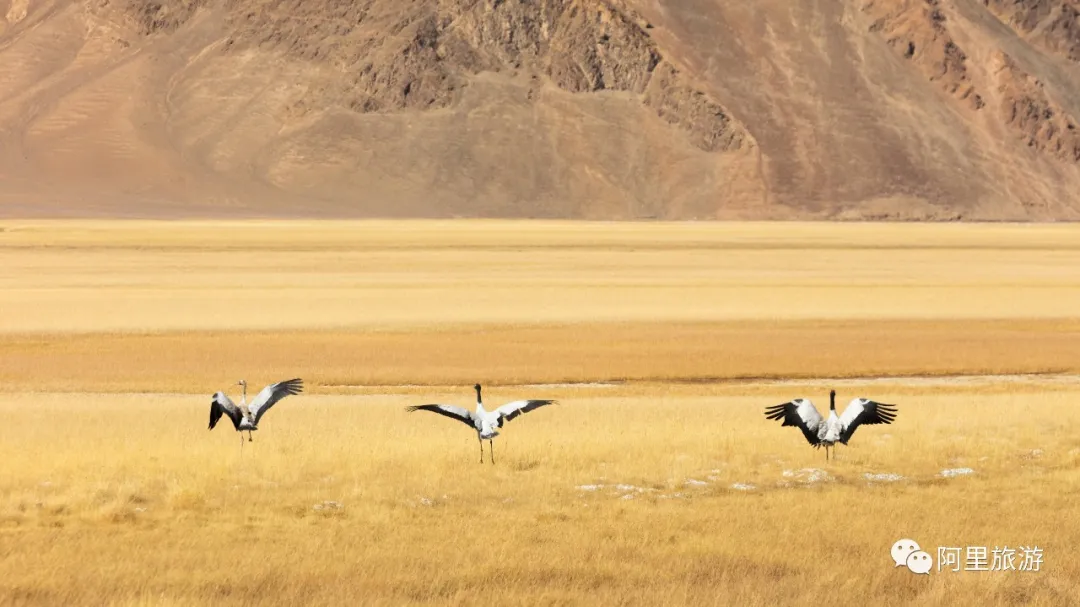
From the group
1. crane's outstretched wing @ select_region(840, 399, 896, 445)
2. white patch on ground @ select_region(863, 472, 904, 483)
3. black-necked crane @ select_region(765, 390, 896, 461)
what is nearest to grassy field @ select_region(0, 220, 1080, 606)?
white patch on ground @ select_region(863, 472, 904, 483)

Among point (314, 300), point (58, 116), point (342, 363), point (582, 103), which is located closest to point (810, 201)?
point (582, 103)

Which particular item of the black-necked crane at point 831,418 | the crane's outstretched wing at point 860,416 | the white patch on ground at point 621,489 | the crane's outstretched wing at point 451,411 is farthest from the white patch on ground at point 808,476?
the crane's outstretched wing at point 451,411

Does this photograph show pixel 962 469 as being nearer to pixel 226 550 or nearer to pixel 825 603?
pixel 825 603

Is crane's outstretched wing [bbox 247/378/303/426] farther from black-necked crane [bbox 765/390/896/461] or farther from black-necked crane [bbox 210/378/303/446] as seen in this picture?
black-necked crane [bbox 765/390/896/461]

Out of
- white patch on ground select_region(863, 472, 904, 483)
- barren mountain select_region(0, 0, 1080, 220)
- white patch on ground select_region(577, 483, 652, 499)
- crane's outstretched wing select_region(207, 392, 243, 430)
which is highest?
barren mountain select_region(0, 0, 1080, 220)

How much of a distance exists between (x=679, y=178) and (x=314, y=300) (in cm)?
12702

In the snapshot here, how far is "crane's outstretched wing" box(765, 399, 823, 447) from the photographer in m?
14.0

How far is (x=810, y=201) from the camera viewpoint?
6614 inches

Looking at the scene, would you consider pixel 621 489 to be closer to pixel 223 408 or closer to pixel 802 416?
pixel 802 416

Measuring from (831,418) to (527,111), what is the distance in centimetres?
16315

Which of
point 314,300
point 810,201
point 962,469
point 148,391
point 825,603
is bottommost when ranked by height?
point 825,603

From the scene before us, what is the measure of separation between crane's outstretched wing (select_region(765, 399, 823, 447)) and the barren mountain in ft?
469

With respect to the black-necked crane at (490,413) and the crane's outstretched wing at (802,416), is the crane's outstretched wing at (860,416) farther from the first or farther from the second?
the black-necked crane at (490,413)

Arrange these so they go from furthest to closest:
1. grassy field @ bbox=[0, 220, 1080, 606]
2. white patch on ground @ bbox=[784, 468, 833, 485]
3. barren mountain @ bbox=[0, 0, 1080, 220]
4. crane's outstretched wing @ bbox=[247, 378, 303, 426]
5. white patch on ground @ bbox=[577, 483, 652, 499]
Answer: barren mountain @ bbox=[0, 0, 1080, 220], white patch on ground @ bbox=[784, 468, 833, 485], crane's outstretched wing @ bbox=[247, 378, 303, 426], white patch on ground @ bbox=[577, 483, 652, 499], grassy field @ bbox=[0, 220, 1080, 606]
